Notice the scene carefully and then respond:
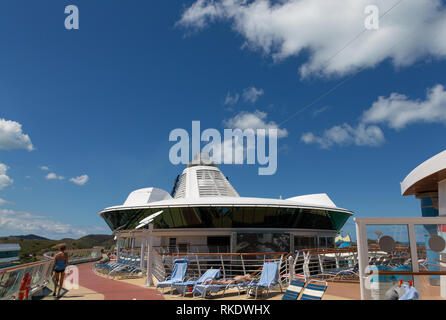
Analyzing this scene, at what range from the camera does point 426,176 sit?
836 cm

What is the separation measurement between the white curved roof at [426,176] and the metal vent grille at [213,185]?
1914 centimetres

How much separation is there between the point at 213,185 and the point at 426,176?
2220cm

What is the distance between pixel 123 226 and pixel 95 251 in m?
6.37

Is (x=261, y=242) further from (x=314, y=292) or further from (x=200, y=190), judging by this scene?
(x=314, y=292)

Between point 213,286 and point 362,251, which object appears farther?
point 213,286

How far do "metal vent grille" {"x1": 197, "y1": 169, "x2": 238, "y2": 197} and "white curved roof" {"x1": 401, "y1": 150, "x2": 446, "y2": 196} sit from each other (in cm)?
1914

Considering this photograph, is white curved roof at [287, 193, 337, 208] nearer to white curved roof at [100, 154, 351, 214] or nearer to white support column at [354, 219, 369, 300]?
white curved roof at [100, 154, 351, 214]

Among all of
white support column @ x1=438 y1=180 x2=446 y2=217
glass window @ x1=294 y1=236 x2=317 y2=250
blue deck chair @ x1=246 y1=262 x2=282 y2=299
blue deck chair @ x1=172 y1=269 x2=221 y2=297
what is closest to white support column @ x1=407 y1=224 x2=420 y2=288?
blue deck chair @ x1=246 y1=262 x2=282 y2=299

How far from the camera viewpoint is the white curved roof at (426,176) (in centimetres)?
773

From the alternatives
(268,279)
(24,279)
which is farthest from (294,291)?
(24,279)

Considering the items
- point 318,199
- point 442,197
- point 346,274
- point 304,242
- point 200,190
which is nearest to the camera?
point 442,197

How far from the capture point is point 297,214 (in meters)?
20.9
